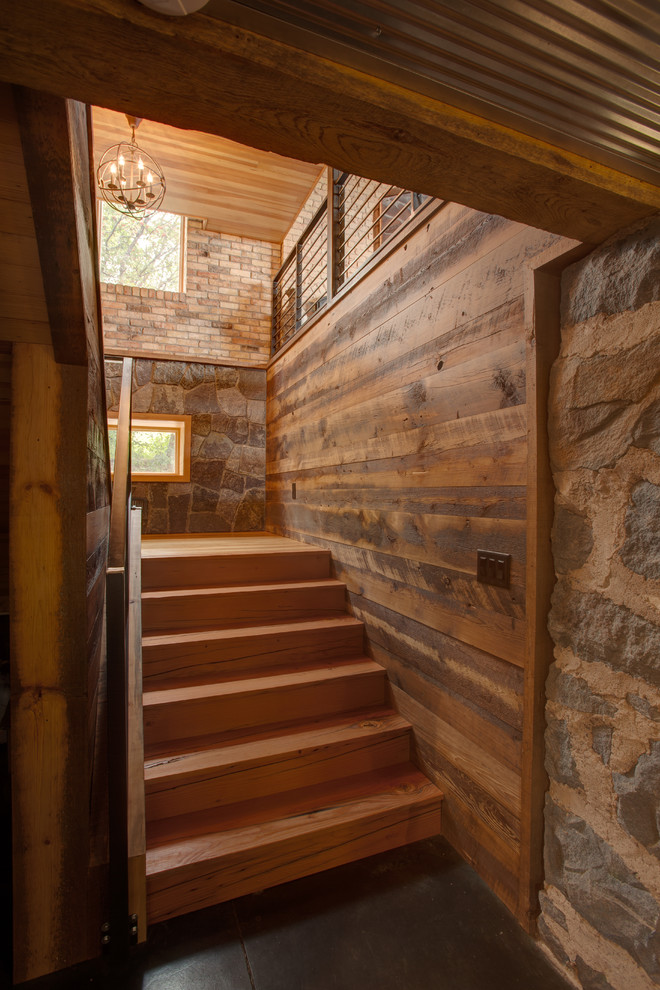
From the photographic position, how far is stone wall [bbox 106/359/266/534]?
4566 mm

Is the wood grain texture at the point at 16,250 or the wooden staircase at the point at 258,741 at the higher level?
the wood grain texture at the point at 16,250

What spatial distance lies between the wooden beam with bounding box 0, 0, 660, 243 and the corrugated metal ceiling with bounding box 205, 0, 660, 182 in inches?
0.9

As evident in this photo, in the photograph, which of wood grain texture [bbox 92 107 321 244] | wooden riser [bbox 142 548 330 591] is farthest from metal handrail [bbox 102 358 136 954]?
wood grain texture [bbox 92 107 321 244]

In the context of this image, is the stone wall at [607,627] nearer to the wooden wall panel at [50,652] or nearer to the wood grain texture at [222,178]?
the wooden wall panel at [50,652]

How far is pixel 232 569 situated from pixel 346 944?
5.83ft

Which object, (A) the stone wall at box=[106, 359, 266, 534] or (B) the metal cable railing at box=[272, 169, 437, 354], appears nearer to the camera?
(B) the metal cable railing at box=[272, 169, 437, 354]

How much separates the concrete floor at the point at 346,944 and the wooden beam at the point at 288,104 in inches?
79.1

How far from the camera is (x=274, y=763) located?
192 centimetres

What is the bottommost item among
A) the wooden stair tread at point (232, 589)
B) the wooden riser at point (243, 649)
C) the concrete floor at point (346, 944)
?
the concrete floor at point (346, 944)

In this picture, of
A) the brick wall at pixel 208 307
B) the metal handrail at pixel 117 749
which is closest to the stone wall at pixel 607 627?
the metal handrail at pixel 117 749

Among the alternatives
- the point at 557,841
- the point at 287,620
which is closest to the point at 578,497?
the point at 557,841

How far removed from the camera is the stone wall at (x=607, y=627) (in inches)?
45.9

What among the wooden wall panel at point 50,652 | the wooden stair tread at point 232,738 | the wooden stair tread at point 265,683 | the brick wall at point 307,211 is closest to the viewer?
the wooden wall panel at point 50,652

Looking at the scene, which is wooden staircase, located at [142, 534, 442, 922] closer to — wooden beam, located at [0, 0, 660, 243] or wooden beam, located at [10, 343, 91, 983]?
wooden beam, located at [10, 343, 91, 983]
